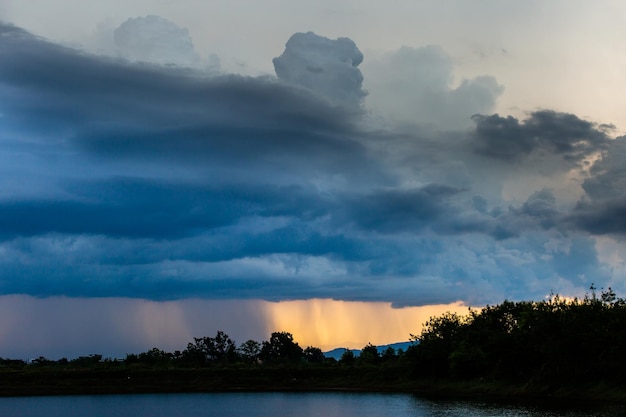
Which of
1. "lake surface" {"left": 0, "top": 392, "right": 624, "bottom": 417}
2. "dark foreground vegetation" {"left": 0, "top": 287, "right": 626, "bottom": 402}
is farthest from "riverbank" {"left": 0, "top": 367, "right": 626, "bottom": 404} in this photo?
"lake surface" {"left": 0, "top": 392, "right": 624, "bottom": 417}

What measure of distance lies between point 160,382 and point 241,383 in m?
17.1

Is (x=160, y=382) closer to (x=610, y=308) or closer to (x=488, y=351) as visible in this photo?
(x=488, y=351)

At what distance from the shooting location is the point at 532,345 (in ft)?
349

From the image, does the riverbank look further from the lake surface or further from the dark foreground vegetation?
the lake surface

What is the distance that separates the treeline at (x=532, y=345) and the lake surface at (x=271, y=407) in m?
11.5

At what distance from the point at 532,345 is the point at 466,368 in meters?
19.6

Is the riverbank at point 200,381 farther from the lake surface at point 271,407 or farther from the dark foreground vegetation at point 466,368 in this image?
the lake surface at point 271,407

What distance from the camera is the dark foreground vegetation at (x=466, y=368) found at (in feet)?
315

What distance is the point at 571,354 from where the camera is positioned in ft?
317

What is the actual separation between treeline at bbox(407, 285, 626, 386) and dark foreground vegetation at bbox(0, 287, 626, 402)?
143mm

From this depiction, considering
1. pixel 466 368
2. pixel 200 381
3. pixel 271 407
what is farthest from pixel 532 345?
pixel 200 381

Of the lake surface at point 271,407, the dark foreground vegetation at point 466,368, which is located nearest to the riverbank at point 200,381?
the dark foreground vegetation at point 466,368

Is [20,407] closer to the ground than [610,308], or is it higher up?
closer to the ground

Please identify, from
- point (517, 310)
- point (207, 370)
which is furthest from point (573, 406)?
point (207, 370)
